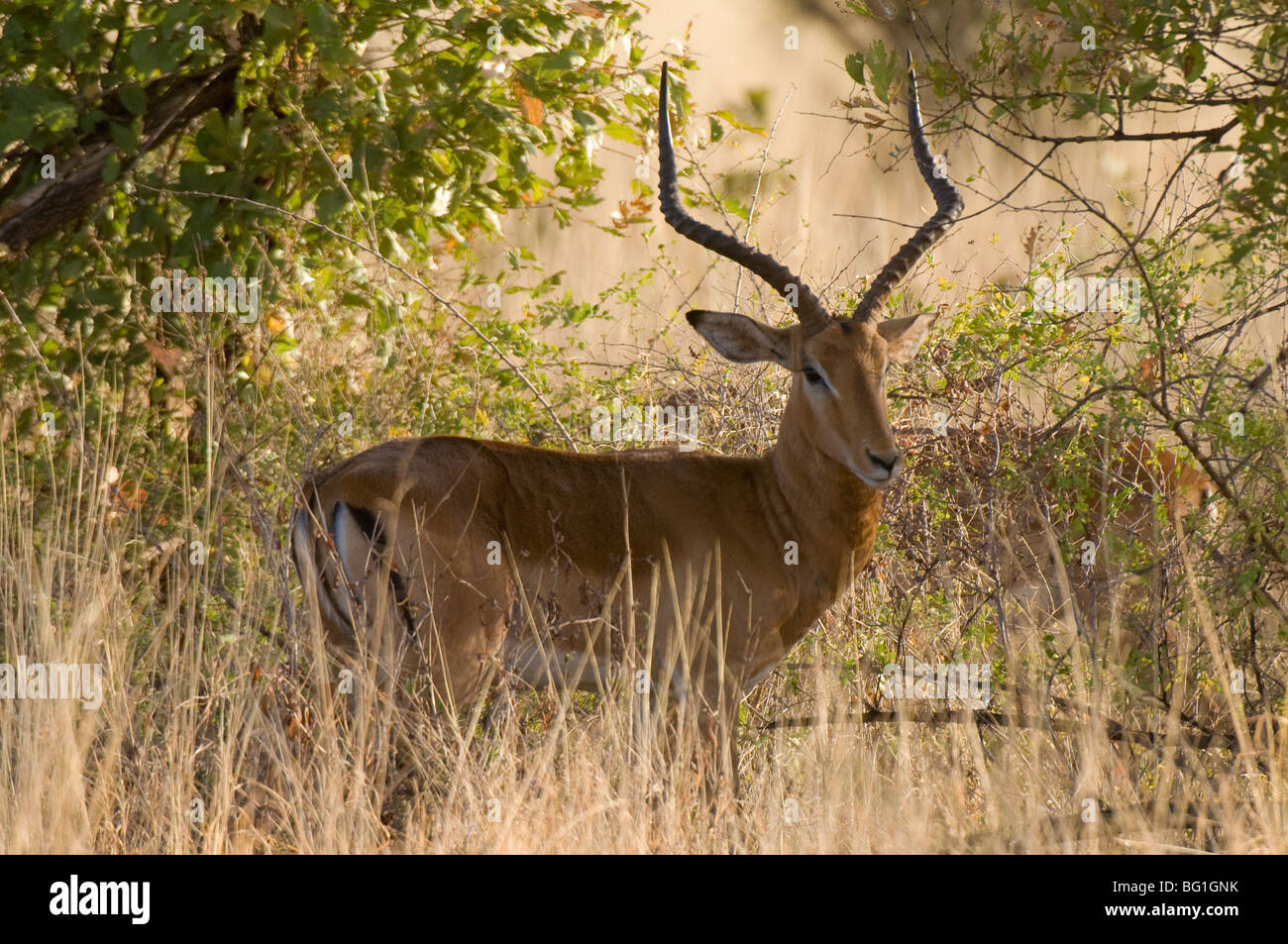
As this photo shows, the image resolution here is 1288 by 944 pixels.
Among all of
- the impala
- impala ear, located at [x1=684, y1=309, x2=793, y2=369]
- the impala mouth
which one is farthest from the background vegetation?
impala ear, located at [x1=684, y1=309, x2=793, y2=369]

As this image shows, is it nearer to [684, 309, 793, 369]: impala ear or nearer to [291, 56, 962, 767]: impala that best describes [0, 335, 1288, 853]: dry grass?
[291, 56, 962, 767]: impala

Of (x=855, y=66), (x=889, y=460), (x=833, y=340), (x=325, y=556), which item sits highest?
(x=855, y=66)

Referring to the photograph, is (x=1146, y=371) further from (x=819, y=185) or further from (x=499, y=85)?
(x=819, y=185)

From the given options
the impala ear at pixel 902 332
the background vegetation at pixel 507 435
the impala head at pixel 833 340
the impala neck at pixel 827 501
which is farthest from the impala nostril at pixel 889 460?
the impala ear at pixel 902 332

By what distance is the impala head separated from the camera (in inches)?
209

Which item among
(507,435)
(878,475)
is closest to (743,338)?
(878,475)

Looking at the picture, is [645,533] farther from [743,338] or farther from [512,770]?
[512,770]

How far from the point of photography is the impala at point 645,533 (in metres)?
5.02

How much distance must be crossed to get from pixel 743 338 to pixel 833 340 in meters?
0.48

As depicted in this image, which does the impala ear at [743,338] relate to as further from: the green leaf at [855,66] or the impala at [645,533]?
the green leaf at [855,66]

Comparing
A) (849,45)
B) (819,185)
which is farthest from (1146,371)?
(849,45)

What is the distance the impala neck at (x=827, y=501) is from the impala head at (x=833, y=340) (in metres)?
0.07

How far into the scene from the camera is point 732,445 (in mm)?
7266

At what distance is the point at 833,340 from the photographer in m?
5.53
